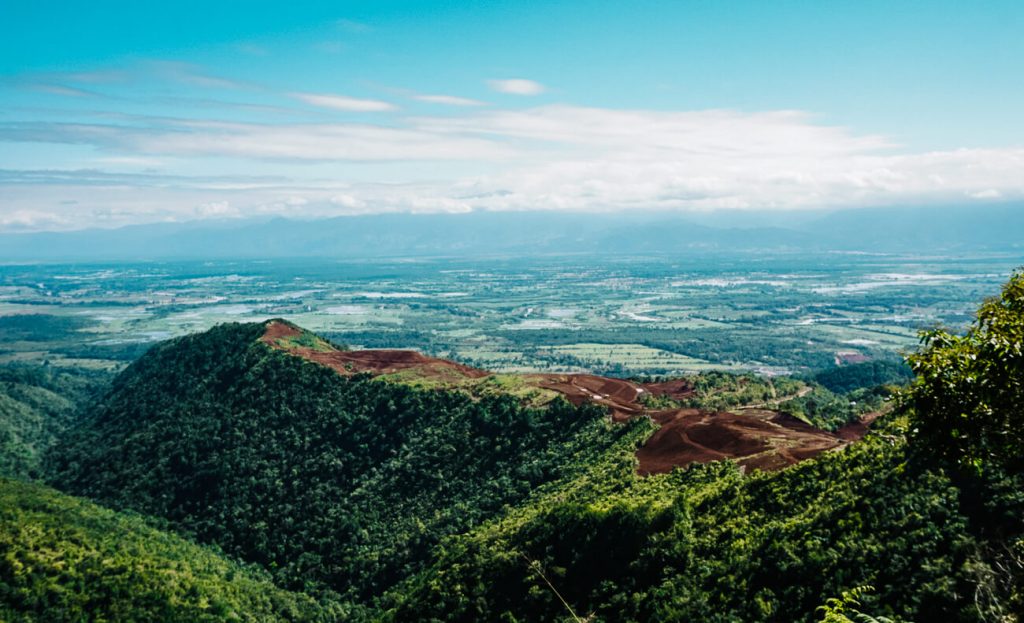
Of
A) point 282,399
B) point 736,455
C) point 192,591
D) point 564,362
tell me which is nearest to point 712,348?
point 564,362

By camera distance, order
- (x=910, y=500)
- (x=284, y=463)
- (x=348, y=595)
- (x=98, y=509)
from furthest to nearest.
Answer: (x=284, y=463) → (x=98, y=509) → (x=348, y=595) → (x=910, y=500)

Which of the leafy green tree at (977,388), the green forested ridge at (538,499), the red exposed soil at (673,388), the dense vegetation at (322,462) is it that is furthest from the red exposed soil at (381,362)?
the leafy green tree at (977,388)

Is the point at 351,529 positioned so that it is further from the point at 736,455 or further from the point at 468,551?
the point at 736,455

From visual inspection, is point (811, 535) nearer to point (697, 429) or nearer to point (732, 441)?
point (732, 441)

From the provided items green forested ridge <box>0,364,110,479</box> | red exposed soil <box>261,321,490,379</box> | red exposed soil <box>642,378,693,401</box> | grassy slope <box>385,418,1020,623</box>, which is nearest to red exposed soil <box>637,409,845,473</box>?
grassy slope <box>385,418,1020,623</box>

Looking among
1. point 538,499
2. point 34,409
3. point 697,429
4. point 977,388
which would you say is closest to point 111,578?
point 538,499

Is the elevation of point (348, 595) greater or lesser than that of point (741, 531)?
lesser
